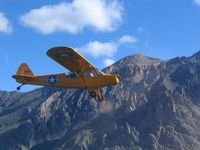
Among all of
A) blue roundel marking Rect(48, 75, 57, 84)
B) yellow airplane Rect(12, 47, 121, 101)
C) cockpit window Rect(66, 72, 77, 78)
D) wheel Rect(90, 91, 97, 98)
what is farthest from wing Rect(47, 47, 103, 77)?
blue roundel marking Rect(48, 75, 57, 84)

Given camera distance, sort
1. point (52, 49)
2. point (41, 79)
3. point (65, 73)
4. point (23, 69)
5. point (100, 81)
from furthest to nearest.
A: point (23, 69), point (41, 79), point (65, 73), point (100, 81), point (52, 49)

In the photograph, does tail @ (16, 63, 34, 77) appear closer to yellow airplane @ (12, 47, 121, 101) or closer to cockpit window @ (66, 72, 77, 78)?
yellow airplane @ (12, 47, 121, 101)

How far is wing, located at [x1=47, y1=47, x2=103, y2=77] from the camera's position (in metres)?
70.6

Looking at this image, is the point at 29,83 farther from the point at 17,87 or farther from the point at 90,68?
the point at 90,68

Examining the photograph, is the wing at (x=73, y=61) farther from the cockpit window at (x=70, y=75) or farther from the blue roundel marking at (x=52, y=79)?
the blue roundel marking at (x=52, y=79)

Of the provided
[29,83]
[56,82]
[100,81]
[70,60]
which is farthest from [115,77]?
[29,83]

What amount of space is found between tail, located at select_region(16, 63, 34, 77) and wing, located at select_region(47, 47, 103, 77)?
55.0 ft

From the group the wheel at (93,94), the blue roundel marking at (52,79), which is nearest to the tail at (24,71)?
the blue roundel marking at (52,79)

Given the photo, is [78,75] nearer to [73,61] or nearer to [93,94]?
[73,61]

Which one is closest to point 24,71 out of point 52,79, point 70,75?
point 52,79

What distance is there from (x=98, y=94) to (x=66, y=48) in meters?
10.1

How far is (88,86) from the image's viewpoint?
75688 millimetres

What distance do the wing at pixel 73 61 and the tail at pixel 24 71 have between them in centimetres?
1675

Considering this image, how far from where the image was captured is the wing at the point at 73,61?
70625mm
